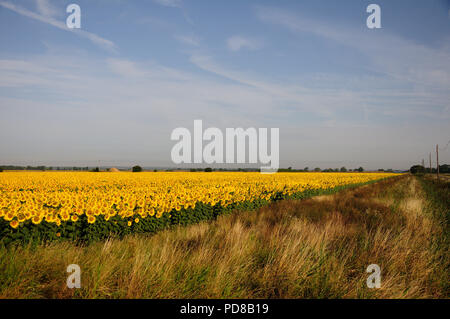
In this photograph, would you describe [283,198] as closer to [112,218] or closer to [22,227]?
[112,218]

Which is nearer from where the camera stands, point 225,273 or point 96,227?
point 225,273

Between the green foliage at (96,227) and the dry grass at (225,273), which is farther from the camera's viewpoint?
the green foliage at (96,227)

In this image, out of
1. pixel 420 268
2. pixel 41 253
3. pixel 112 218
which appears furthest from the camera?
pixel 112 218

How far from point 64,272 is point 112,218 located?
2488 millimetres

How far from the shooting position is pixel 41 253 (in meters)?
3.38

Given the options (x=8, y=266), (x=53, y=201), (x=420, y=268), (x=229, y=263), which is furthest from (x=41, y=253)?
(x=420, y=268)

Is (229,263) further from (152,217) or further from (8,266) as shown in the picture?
(152,217)

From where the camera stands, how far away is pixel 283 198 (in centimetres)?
1337

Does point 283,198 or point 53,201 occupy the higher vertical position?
point 53,201

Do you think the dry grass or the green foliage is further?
the green foliage

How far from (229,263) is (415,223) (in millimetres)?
5069

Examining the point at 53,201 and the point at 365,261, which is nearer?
the point at 365,261
